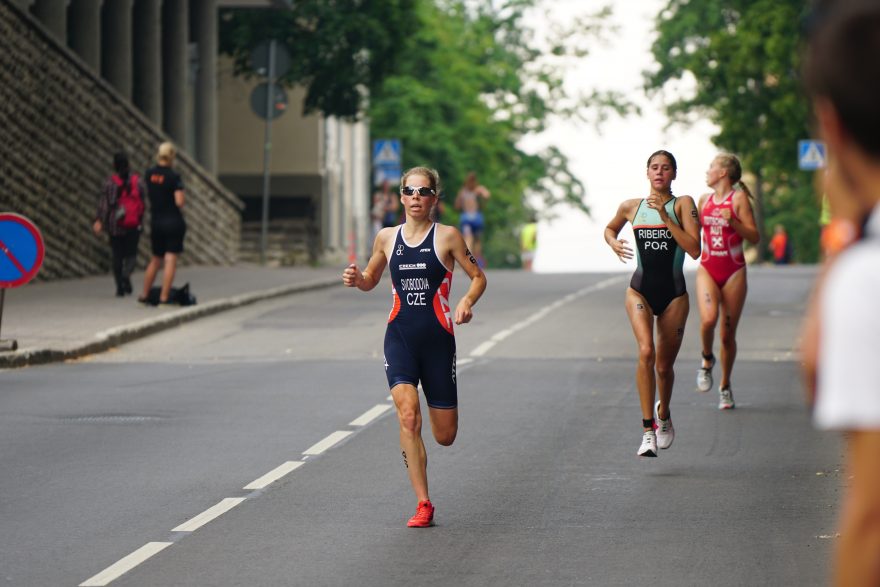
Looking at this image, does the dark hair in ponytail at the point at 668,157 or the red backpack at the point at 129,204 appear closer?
the dark hair in ponytail at the point at 668,157

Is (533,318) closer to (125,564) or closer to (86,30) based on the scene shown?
(86,30)

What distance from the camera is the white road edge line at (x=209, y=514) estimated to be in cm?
899

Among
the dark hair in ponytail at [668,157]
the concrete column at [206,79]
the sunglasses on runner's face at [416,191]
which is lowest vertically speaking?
the sunglasses on runner's face at [416,191]

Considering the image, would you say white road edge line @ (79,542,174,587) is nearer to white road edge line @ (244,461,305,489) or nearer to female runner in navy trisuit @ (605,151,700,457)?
white road edge line @ (244,461,305,489)

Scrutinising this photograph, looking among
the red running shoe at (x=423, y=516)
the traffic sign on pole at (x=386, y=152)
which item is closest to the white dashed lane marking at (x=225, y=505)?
the red running shoe at (x=423, y=516)

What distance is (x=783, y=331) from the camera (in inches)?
901

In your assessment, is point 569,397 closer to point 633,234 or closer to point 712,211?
point 712,211

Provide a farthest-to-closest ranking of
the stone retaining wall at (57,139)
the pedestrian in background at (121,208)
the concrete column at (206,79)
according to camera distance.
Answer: the concrete column at (206,79) < the stone retaining wall at (57,139) < the pedestrian in background at (121,208)

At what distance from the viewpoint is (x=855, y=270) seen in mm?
2613

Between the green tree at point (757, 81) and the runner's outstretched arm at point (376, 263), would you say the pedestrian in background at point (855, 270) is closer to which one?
the runner's outstretched arm at point (376, 263)

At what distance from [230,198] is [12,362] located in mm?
22939

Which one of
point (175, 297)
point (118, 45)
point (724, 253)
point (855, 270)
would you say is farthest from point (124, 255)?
point (855, 270)

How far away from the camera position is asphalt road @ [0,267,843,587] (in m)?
8.01

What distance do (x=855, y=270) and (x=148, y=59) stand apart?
37895mm
